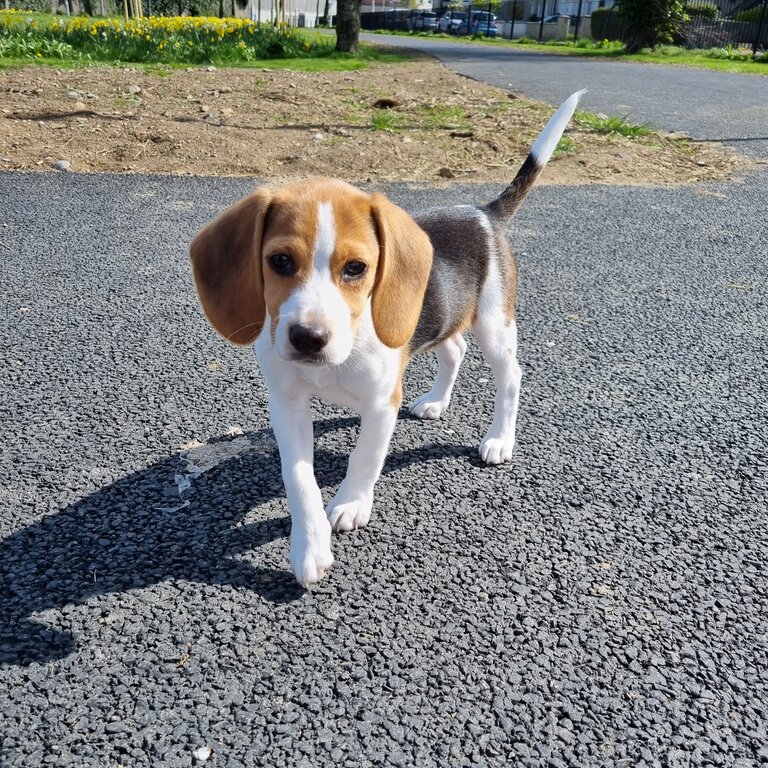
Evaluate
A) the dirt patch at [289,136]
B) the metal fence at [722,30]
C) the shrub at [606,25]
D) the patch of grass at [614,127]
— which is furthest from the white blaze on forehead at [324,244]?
the shrub at [606,25]

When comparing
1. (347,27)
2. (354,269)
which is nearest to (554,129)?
(354,269)

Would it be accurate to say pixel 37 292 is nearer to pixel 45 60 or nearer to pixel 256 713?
pixel 256 713

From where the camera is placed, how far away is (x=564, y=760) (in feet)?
6.18

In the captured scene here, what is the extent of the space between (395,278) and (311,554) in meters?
0.97

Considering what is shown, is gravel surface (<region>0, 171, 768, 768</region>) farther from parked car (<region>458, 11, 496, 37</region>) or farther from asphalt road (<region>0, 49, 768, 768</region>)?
parked car (<region>458, 11, 496, 37</region>)

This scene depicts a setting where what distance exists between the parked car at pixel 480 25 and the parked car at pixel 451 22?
19.5 inches

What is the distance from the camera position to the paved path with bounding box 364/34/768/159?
37.6 feet

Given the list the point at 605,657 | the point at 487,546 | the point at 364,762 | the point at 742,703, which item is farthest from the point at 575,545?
the point at 364,762

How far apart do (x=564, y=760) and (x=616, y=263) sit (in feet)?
15.4

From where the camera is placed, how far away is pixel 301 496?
244cm

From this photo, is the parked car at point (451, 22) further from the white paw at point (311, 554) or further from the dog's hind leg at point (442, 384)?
the white paw at point (311, 554)

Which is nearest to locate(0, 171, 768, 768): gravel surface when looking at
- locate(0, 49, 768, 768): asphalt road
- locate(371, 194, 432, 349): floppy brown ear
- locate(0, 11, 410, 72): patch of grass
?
locate(0, 49, 768, 768): asphalt road

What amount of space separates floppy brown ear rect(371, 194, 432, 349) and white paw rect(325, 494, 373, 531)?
25.8 inches

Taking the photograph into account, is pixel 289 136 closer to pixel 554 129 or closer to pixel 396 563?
pixel 554 129
